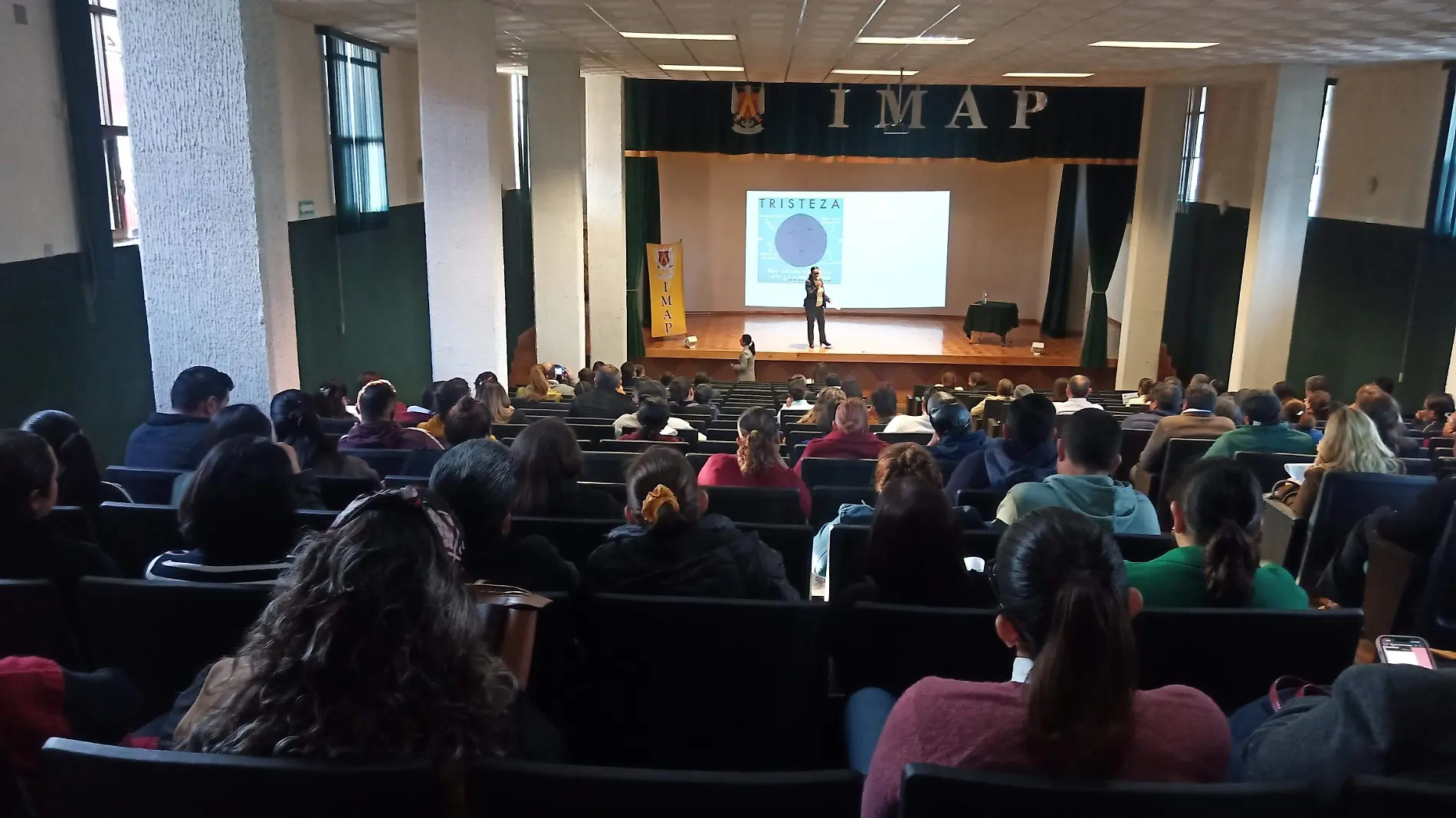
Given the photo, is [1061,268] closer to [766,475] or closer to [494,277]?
[494,277]

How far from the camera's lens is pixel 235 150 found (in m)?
5.06

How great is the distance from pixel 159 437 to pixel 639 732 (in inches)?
104

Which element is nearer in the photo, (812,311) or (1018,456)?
(1018,456)

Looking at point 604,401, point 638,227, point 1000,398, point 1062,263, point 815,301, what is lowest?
point 1000,398

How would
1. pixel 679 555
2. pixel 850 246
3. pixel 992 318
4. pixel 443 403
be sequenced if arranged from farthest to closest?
pixel 850 246 → pixel 992 318 → pixel 443 403 → pixel 679 555

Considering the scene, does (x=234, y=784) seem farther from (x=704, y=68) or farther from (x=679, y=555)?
(x=704, y=68)

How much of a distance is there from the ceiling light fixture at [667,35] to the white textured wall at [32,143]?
13.6 ft

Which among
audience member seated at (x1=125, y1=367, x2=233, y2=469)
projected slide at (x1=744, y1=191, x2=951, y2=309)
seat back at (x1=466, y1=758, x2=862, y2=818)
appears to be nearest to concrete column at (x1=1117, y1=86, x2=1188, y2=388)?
projected slide at (x1=744, y1=191, x2=951, y2=309)

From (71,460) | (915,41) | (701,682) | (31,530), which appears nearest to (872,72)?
(915,41)

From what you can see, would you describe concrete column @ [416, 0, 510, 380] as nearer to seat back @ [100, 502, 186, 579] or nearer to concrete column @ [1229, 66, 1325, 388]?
seat back @ [100, 502, 186, 579]

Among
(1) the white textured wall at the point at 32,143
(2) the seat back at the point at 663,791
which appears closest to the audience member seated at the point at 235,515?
(2) the seat back at the point at 663,791

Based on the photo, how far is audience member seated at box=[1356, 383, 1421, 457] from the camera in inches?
192

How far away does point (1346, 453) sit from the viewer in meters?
3.92

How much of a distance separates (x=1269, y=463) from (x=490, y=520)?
12.5ft
